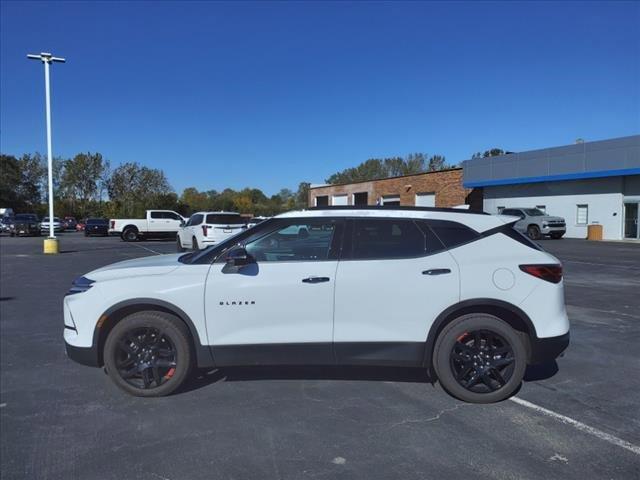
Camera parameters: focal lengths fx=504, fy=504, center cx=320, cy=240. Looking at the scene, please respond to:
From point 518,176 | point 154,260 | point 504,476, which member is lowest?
point 504,476

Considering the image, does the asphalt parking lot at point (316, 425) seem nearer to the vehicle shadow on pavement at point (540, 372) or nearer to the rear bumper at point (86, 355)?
the vehicle shadow on pavement at point (540, 372)

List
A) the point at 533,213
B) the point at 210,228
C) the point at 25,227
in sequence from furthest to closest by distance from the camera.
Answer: the point at 25,227
the point at 533,213
the point at 210,228

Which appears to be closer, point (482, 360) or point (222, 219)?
point (482, 360)

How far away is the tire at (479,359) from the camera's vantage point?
4.30 metres

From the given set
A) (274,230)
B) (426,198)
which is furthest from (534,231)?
(274,230)

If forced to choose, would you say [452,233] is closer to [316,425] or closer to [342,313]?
[342,313]

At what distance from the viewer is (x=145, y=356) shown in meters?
4.39

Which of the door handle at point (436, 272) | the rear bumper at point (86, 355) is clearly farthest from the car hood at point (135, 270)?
the door handle at point (436, 272)

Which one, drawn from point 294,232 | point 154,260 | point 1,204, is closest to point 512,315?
point 294,232

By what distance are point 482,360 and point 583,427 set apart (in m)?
0.88

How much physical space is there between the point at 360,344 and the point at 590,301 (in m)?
6.85

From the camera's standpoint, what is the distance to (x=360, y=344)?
430 cm

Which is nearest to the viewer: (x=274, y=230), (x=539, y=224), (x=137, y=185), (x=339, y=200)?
(x=274, y=230)

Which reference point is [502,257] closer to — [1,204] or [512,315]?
[512,315]
